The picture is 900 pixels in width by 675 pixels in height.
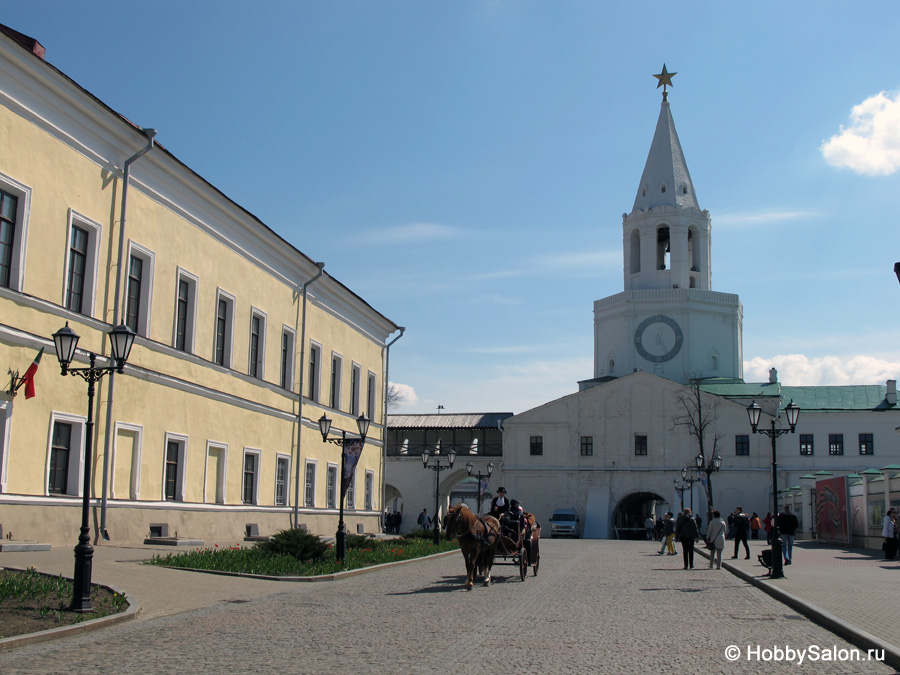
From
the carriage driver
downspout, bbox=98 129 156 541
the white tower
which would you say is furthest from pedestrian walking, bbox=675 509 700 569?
the white tower

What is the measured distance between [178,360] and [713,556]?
15148 mm

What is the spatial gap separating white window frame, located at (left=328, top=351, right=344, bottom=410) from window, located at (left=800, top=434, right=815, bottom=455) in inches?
1608

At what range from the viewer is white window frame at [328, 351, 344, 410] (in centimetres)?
3853

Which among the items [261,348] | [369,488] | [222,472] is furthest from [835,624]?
[369,488]

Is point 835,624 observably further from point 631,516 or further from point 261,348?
point 631,516

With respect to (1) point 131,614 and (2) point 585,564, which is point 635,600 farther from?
(2) point 585,564

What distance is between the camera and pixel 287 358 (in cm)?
3391

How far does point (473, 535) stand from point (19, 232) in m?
10.8

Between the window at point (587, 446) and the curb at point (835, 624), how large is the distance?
48843 millimetres

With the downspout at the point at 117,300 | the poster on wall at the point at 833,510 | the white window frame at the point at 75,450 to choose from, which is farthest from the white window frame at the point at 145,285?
the poster on wall at the point at 833,510

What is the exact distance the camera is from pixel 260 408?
101 ft

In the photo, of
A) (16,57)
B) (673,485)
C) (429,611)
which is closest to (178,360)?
(16,57)

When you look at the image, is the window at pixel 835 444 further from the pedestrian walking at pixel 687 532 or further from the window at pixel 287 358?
the window at pixel 287 358

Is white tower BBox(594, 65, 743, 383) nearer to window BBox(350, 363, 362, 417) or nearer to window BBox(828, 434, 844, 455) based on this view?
window BBox(828, 434, 844, 455)
